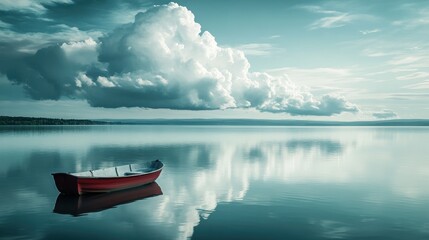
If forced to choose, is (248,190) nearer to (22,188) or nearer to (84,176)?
(84,176)

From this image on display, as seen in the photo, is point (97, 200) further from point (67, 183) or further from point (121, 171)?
point (121, 171)

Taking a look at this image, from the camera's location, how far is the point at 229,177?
43562 mm

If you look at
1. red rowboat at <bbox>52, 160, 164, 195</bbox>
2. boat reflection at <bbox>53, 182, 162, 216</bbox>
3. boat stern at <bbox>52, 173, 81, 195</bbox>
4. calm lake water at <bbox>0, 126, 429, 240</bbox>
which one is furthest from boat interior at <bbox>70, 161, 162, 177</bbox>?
boat reflection at <bbox>53, 182, 162, 216</bbox>

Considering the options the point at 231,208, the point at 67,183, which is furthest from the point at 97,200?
the point at 231,208

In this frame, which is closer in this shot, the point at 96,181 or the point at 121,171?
the point at 96,181

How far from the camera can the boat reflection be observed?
26.3 m

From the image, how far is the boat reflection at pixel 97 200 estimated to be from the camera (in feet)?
86.4

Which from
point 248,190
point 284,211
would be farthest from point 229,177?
point 284,211

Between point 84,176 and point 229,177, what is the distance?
1853 cm

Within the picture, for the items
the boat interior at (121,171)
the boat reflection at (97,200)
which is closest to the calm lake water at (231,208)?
the boat reflection at (97,200)

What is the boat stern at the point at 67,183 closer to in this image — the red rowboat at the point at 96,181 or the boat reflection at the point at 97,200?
the red rowboat at the point at 96,181

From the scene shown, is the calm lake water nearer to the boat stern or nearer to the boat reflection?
the boat reflection

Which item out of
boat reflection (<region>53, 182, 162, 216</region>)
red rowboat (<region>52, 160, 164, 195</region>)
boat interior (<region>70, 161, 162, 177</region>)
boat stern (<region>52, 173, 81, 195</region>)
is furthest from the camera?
boat interior (<region>70, 161, 162, 177</region>)

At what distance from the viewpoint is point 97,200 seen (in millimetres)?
29312
